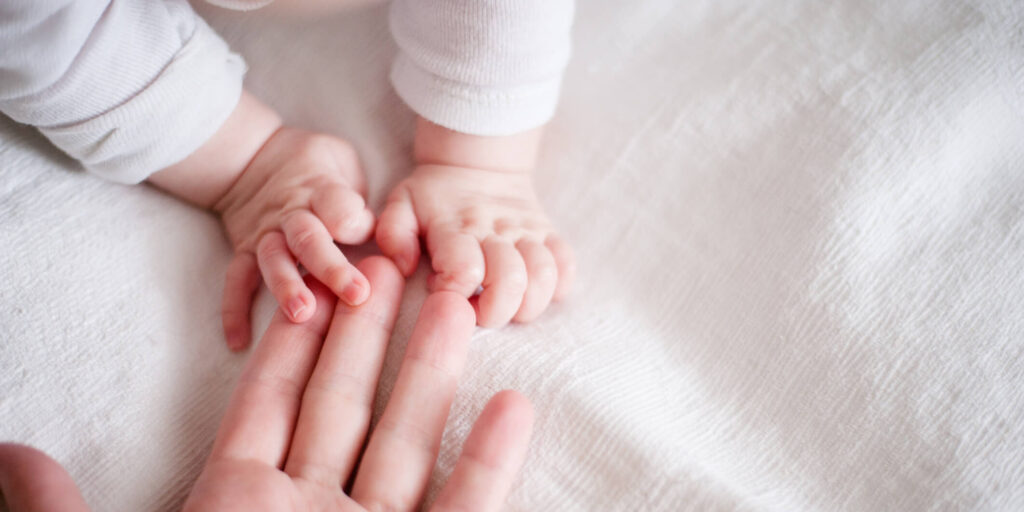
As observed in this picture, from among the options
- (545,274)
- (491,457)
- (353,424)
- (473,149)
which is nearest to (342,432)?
(353,424)

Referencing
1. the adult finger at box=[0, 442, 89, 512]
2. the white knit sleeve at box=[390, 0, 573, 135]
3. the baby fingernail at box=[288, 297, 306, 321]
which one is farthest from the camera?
the white knit sleeve at box=[390, 0, 573, 135]

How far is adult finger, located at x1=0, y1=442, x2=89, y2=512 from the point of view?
41 centimetres

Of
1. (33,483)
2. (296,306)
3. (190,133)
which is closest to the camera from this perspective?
(33,483)

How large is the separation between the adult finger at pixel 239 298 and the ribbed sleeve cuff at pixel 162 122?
12cm

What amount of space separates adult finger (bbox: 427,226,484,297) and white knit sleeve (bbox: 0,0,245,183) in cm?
26

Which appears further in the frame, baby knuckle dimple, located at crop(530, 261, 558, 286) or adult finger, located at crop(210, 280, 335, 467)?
baby knuckle dimple, located at crop(530, 261, 558, 286)

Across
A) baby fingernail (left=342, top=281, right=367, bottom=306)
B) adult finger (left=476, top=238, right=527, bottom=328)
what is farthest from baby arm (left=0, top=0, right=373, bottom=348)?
adult finger (left=476, top=238, right=527, bottom=328)

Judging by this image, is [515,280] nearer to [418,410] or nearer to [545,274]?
[545,274]

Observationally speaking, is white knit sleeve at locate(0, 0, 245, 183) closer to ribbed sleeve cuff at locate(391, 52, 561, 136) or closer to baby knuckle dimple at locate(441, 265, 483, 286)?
ribbed sleeve cuff at locate(391, 52, 561, 136)

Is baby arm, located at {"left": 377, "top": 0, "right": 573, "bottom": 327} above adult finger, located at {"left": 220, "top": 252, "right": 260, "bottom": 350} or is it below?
above

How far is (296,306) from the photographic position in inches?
20.6

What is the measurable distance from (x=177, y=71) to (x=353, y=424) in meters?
0.37

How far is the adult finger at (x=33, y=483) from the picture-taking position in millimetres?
406

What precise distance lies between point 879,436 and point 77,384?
0.63 m
